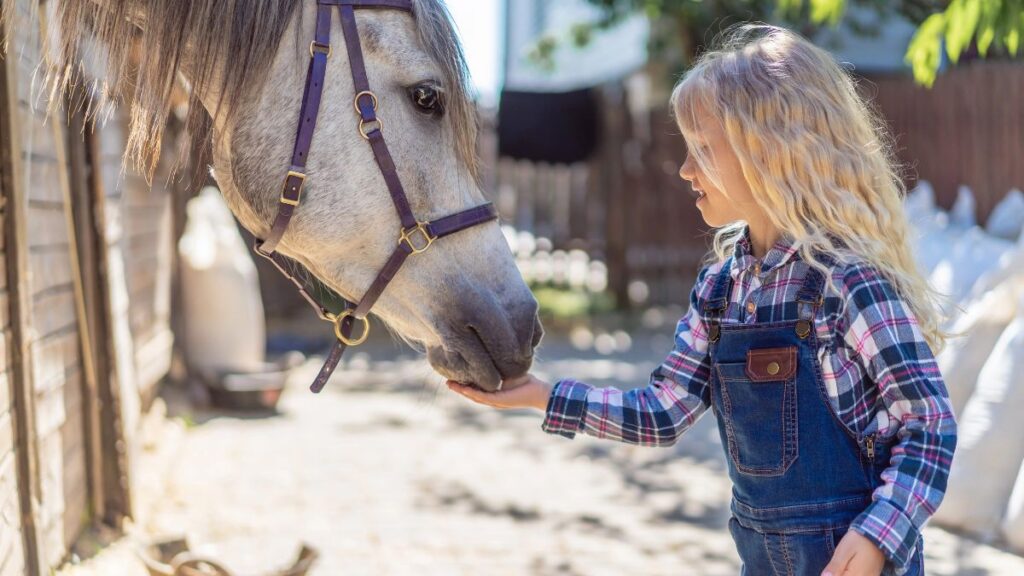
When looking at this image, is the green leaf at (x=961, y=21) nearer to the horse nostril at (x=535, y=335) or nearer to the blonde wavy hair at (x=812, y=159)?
the blonde wavy hair at (x=812, y=159)

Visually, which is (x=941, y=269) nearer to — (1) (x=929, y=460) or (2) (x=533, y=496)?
(2) (x=533, y=496)

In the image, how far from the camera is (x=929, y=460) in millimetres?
1387

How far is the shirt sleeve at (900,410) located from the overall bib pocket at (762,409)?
121 millimetres

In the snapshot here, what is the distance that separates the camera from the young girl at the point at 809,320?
1.43 meters

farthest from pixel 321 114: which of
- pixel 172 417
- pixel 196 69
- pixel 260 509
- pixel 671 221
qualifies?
pixel 671 221

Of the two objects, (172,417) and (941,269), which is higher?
(941,269)

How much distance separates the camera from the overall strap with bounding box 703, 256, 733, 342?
5.33 ft

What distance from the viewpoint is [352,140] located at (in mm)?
1739

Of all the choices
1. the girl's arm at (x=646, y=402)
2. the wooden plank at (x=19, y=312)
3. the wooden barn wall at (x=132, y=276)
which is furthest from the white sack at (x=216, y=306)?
the girl's arm at (x=646, y=402)

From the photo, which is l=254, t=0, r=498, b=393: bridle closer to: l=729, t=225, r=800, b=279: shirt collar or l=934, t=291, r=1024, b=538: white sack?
l=729, t=225, r=800, b=279: shirt collar

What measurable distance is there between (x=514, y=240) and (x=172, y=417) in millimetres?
5758

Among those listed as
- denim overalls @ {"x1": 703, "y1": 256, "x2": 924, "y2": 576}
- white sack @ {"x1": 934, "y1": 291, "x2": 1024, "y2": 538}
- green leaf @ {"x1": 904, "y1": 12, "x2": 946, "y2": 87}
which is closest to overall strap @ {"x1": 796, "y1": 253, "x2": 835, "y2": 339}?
denim overalls @ {"x1": 703, "y1": 256, "x2": 924, "y2": 576}

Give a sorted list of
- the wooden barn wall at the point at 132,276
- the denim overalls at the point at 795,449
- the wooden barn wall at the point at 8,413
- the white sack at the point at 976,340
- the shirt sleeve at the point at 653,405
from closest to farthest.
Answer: the denim overalls at the point at 795,449 → the shirt sleeve at the point at 653,405 → the wooden barn wall at the point at 8,413 → the wooden barn wall at the point at 132,276 → the white sack at the point at 976,340

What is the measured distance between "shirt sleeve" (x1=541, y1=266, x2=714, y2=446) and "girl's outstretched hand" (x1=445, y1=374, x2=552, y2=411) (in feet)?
0.10
